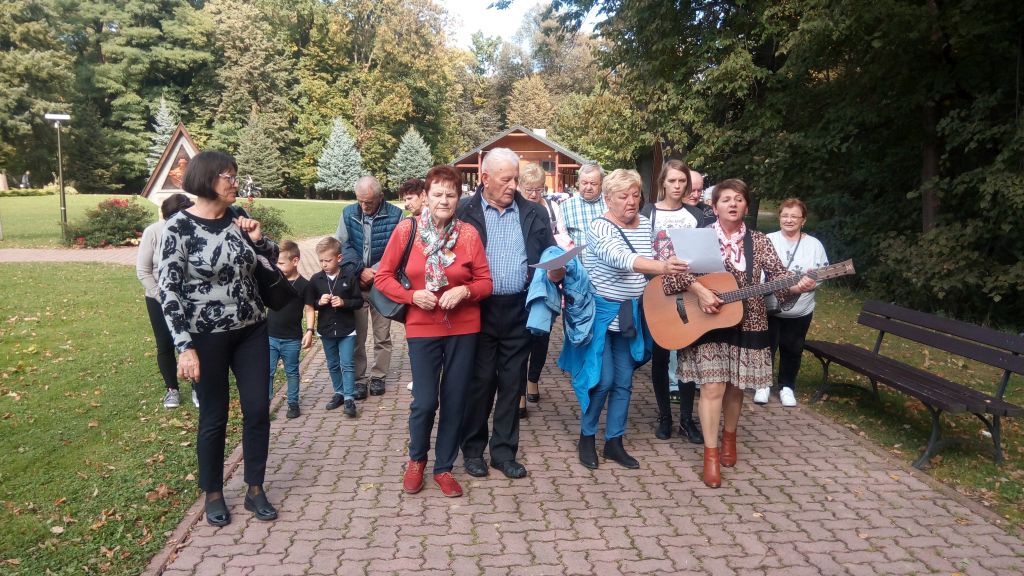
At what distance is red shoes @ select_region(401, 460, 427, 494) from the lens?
180 inches

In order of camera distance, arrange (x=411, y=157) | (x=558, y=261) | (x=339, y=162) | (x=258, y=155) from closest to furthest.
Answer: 1. (x=558, y=261)
2. (x=258, y=155)
3. (x=339, y=162)
4. (x=411, y=157)

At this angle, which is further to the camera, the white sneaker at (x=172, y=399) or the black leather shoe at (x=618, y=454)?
the white sneaker at (x=172, y=399)

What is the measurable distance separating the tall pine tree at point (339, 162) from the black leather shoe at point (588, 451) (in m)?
55.5

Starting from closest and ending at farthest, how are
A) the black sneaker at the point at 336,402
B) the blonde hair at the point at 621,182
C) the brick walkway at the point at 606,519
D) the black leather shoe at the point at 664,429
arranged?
the brick walkway at the point at 606,519
the blonde hair at the point at 621,182
the black leather shoe at the point at 664,429
the black sneaker at the point at 336,402

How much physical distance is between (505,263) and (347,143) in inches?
2235

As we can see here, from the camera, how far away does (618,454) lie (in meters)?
5.13

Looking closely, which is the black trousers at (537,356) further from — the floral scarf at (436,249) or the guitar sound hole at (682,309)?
the floral scarf at (436,249)

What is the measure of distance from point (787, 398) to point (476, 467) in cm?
331

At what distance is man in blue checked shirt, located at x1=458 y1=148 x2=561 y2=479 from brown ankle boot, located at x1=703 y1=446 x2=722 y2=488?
4.07 feet

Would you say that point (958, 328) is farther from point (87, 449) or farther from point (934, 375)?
point (87, 449)

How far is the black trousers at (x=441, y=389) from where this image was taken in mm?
4461

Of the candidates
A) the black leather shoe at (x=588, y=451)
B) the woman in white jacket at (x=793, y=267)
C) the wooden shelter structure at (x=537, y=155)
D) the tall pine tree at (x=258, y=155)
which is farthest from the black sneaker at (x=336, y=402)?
the tall pine tree at (x=258, y=155)

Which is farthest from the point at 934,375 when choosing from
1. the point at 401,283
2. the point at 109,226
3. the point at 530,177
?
the point at 109,226

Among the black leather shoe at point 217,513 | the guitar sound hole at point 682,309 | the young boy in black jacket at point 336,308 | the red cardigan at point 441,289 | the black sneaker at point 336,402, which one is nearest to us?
the black leather shoe at point 217,513
